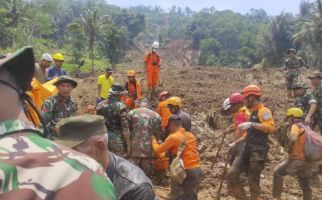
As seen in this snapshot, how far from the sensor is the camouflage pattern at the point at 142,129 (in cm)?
700

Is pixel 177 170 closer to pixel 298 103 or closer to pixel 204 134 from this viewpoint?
pixel 298 103

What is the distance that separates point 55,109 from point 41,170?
4.56 meters

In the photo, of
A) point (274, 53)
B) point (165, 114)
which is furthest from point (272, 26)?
point (165, 114)

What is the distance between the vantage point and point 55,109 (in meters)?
5.45

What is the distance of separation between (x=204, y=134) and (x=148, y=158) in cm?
292

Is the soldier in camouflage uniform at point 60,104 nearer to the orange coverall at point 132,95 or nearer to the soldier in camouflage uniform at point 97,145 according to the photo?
the soldier in camouflage uniform at point 97,145

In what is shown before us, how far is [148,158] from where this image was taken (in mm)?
7227

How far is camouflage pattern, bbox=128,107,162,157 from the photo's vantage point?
23.0 ft

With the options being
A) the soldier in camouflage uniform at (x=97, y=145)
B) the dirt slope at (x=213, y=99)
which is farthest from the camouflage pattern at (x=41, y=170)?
the dirt slope at (x=213, y=99)

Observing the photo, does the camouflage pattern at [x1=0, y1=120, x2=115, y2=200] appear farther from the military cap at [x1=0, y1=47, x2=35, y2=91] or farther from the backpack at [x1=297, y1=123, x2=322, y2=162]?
the backpack at [x1=297, y1=123, x2=322, y2=162]

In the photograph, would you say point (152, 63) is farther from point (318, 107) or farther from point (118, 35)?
point (118, 35)

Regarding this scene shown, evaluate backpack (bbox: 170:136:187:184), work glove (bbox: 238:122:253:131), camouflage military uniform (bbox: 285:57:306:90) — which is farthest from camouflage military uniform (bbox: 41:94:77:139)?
camouflage military uniform (bbox: 285:57:306:90)

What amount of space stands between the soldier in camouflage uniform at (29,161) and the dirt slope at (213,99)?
586cm

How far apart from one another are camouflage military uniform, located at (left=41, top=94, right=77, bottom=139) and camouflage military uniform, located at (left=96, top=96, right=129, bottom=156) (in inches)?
28.4
